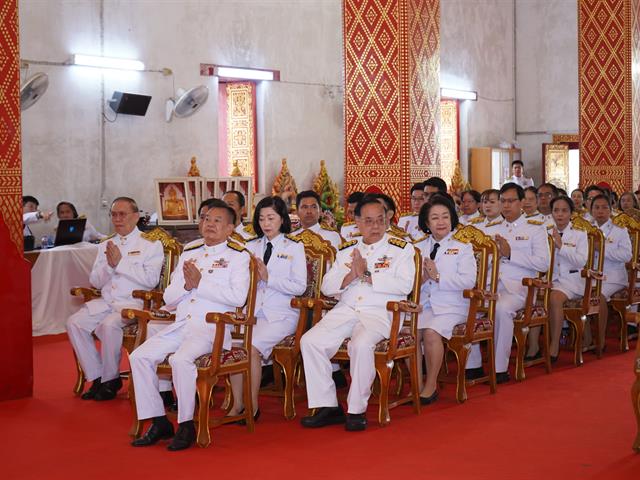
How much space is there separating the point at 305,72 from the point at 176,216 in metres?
5.15

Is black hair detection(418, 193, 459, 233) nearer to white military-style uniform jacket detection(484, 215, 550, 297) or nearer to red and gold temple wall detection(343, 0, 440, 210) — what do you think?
white military-style uniform jacket detection(484, 215, 550, 297)

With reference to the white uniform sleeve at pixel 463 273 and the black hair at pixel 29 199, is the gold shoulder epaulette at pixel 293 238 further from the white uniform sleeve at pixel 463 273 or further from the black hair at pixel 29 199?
the black hair at pixel 29 199

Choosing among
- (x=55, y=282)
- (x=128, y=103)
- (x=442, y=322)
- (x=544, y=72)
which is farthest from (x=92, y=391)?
(x=544, y=72)

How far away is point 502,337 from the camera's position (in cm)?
758

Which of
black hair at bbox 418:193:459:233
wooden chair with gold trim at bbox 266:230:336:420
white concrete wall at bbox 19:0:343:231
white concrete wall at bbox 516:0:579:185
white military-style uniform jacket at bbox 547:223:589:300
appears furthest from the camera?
white concrete wall at bbox 516:0:579:185

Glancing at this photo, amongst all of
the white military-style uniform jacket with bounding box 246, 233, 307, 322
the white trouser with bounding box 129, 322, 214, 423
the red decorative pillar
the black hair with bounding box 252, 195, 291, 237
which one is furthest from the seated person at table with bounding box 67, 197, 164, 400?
the white trouser with bounding box 129, 322, 214, 423

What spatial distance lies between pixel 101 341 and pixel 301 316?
62.5 inches

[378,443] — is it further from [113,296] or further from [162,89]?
[162,89]

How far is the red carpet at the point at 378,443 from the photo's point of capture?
5117mm

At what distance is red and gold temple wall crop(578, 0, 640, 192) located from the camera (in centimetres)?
1378

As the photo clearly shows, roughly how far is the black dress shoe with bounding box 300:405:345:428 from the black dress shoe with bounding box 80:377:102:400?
1.75 metres

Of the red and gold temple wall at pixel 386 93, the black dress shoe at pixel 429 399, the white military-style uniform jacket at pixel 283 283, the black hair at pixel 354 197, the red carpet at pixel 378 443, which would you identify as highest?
the red and gold temple wall at pixel 386 93

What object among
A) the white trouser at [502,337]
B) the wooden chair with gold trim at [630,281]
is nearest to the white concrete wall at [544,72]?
the wooden chair with gold trim at [630,281]

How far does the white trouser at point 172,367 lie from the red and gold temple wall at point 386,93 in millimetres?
4187
